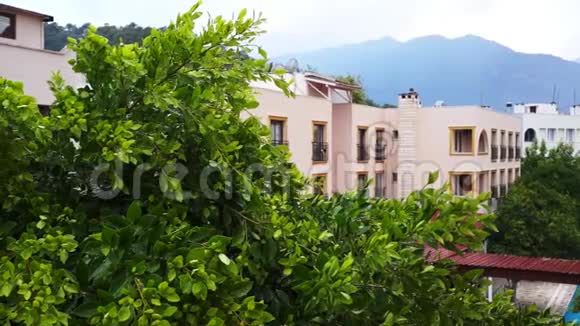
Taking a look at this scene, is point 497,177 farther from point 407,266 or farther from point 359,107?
point 407,266

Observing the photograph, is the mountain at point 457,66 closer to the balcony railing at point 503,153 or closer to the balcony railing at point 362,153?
the balcony railing at point 503,153

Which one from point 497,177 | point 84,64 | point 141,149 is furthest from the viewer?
point 497,177

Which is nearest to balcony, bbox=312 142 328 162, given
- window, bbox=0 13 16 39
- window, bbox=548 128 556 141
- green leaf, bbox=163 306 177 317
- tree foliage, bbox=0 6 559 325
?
window, bbox=0 13 16 39

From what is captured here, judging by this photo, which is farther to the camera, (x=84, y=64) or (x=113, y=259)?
(x=84, y=64)

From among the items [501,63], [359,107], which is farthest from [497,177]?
[501,63]

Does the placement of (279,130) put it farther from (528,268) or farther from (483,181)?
(483,181)

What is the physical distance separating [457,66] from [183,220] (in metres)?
120

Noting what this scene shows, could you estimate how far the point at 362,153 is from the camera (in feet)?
52.4

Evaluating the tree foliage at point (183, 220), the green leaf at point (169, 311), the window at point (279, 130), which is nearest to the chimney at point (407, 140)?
the window at point (279, 130)

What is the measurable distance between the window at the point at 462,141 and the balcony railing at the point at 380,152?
1904 millimetres

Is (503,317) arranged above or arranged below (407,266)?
below

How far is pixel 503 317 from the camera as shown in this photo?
2.05 meters

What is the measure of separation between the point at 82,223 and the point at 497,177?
1931 cm

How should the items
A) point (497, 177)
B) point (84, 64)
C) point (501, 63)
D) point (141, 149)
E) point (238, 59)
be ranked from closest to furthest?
point (141, 149)
point (84, 64)
point (238, 59)
point (497, 177)
point (501, 63)
